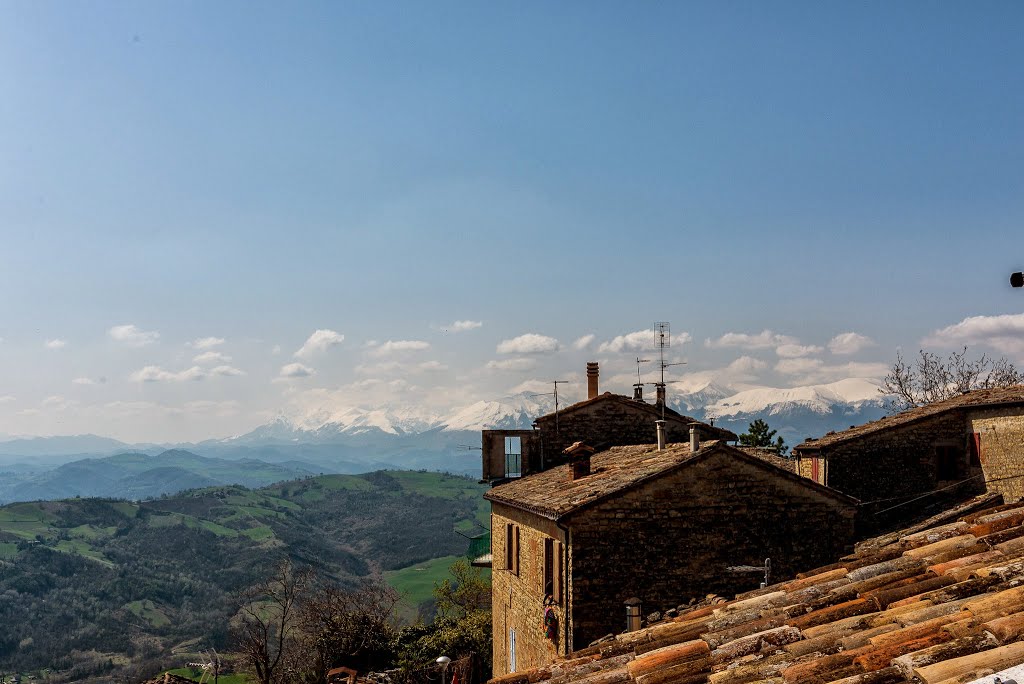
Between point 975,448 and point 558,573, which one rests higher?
point 975,448

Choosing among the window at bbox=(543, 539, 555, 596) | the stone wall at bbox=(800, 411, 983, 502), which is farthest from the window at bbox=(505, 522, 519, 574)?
the stone wall at bbox=(800, 411, 983, 502)

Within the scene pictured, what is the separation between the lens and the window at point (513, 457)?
3070cm

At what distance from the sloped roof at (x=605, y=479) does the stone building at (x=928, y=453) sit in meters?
3.38

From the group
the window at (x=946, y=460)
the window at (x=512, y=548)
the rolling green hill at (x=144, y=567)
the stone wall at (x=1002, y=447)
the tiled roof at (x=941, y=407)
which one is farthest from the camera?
the rolling green hill at (x=144, y=567)

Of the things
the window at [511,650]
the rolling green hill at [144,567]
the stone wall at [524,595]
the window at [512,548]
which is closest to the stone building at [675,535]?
the stone wall at [524,595]

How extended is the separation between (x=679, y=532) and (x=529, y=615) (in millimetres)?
5909

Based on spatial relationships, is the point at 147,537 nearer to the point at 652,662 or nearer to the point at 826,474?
the point at 826,474

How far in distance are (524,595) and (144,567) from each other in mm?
144294

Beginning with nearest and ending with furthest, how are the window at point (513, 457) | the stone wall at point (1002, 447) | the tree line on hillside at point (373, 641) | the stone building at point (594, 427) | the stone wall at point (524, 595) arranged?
the stone wall at point (524, 595)
the stone wall at point (1002, 447)
the stone building at point (594, 427)
the window at point (513, 457)
the tree line on hillside at point (373, 641)

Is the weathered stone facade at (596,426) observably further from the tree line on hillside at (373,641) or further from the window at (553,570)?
the window at (553,570)

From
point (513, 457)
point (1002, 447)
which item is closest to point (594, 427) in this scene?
point (513, 457)

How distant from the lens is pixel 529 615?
22.3 metres

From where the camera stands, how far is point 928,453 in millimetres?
22188

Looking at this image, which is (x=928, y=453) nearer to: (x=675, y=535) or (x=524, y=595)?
(x=675, y=535)
